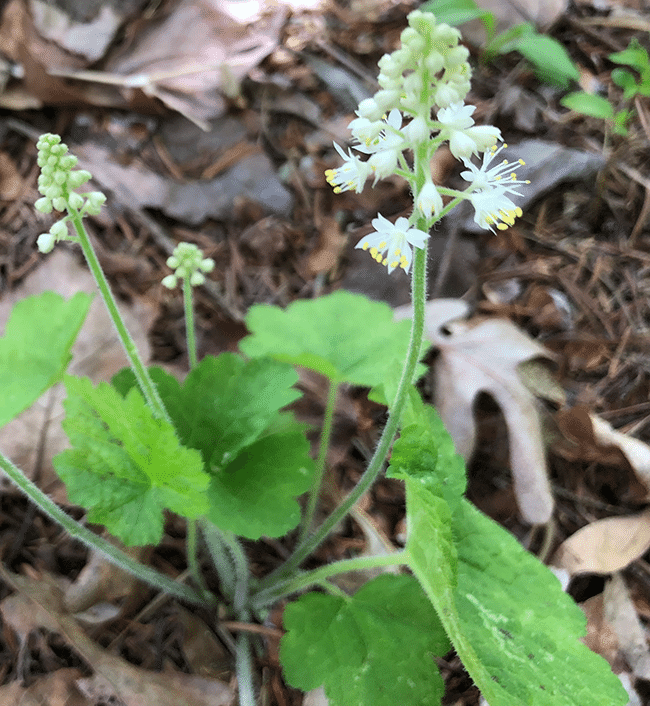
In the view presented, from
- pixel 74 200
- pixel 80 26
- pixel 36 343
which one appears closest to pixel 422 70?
pixel 74 200

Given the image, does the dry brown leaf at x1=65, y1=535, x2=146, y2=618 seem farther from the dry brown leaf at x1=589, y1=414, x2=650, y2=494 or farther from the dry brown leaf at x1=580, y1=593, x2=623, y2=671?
the dry brown leaf at x1=589, y1=414, x2=650, y2=494

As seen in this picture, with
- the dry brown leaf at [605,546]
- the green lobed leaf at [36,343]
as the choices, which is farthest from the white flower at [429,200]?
the dry brown leaf at [605,546]

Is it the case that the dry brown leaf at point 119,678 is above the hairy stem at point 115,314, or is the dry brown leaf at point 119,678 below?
below

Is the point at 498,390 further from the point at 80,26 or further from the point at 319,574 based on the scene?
the point at 80,26

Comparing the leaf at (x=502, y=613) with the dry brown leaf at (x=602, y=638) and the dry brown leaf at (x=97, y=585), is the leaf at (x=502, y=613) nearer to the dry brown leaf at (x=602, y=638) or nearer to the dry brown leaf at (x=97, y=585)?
the dry brown leaf at (x=602, y=638)

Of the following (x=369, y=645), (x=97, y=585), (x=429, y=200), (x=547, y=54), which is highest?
(x=429, y=200)

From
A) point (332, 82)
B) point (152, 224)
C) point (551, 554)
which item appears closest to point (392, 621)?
point (551, 554)

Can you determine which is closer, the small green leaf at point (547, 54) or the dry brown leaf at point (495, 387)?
the dry brown leaf at point (495, 387)
